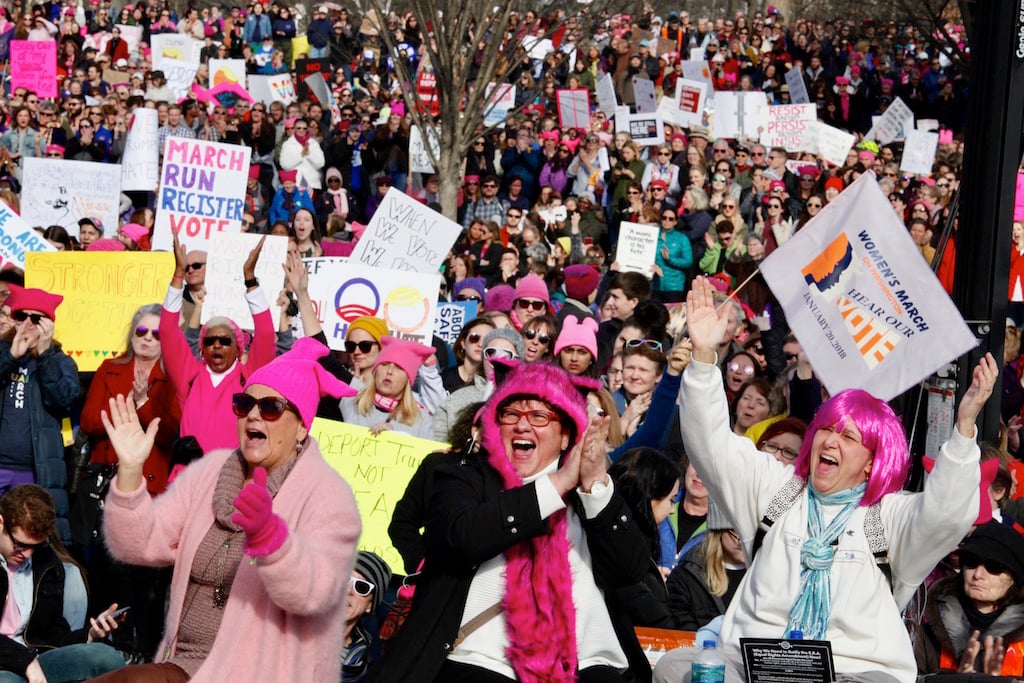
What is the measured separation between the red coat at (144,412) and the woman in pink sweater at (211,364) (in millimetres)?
125

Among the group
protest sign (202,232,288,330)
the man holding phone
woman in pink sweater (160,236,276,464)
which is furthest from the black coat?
protest sign (202,232,288,330)

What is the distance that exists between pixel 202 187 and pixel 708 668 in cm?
857

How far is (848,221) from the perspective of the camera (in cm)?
662

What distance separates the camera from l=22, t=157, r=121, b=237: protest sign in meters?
14.4

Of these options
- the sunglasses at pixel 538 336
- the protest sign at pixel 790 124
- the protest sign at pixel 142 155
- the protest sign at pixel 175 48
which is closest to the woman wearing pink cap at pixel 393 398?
the sunglasses at pixel 538 336

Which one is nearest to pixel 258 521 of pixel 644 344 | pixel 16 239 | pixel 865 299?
pixel 865 299

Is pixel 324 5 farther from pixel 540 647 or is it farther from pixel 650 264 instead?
pixel 540 647

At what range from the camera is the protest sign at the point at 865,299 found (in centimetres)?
635

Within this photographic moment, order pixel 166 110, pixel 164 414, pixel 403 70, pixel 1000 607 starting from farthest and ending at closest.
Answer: pixel 166 110, pixel 403 70, pixel 164 414, pixel 1000 607

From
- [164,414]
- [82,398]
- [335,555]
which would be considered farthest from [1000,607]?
[82,398]

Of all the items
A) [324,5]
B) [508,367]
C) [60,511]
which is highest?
[324,5]

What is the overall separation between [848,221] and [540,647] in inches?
102

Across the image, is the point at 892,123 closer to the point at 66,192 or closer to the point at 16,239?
the point at 66,192

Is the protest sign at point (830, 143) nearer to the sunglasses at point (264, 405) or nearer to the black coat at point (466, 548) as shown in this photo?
the black coat at point (466, 548)
